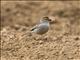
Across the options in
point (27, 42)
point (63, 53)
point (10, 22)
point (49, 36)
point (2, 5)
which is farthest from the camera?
point (2, 5)

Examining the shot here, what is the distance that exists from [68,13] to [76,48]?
6519 mm

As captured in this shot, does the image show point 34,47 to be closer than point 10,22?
Yes

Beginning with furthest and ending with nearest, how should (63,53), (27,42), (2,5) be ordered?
(2,5), (27,42), (63,53)

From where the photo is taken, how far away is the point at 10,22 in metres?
15.3

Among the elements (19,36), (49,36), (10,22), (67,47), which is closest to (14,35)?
(19,36)

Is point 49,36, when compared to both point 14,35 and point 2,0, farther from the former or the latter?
point 2,0

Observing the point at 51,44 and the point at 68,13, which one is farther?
the point at 68,13

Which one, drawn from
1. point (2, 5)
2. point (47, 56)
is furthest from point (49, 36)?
point (2, 5)

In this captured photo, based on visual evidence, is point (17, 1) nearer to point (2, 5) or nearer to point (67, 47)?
point (2, 5)

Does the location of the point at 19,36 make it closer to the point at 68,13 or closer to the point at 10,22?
the point at 10,22

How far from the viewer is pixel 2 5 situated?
1644cm

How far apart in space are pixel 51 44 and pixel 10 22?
5.59 meters

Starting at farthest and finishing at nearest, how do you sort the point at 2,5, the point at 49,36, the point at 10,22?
1. the point at 2,5
2. the point at 10,22
3. the point at 49,36

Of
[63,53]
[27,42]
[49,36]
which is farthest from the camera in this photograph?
[49,36]
